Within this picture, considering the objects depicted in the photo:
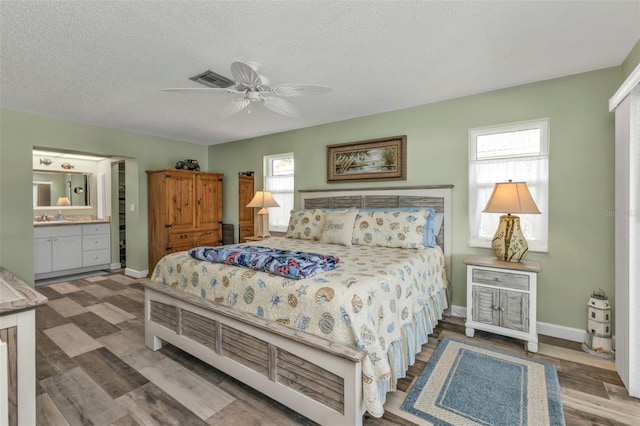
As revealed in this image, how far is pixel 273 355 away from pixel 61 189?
6.05 m

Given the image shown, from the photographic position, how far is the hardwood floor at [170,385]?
5.77 feet

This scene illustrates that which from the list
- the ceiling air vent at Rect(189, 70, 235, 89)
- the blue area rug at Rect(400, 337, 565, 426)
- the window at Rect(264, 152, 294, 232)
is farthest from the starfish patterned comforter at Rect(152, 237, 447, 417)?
the window at Rect(264, 152, 294, 232)

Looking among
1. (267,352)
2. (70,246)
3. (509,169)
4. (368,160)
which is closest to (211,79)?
(368,160)

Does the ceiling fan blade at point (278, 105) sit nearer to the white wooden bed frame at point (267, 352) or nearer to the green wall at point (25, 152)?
the white wooden bed frame at point (267, 352)

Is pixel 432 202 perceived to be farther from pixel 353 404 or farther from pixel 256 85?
pixel 353 404

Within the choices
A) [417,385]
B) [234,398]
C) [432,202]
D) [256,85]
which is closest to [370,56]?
[256,85]

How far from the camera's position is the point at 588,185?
2697 millimetres

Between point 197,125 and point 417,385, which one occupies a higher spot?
point 197,125

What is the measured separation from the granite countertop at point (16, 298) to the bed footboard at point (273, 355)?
2.91ft

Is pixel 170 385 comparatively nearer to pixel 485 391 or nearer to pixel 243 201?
pixel 485 391

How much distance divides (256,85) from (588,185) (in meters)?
3.05

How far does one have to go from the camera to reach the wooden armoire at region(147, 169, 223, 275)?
4.91m

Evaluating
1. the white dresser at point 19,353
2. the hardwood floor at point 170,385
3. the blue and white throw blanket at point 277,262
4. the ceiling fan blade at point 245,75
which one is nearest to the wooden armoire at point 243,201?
the hardwood floor at point 170,385

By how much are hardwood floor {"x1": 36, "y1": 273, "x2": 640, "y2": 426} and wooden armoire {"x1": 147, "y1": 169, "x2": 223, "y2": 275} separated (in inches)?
77.1
